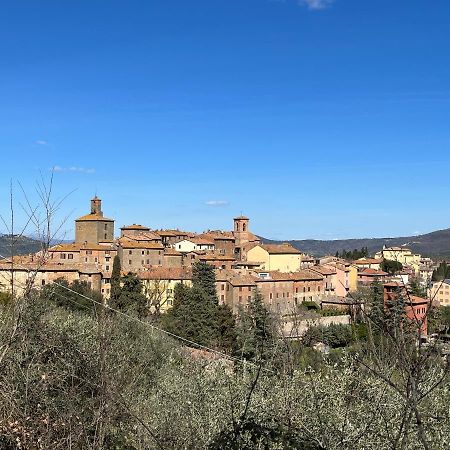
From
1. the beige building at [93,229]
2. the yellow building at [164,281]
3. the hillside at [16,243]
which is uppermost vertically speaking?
the beige building at [93,229]

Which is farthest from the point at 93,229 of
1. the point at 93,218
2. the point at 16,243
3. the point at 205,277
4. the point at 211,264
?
the point at 16,243

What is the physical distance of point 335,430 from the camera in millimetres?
6508

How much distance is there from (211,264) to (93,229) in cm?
1471

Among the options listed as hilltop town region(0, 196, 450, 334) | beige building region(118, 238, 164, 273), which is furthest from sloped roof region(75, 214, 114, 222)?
beige building region(118, 238, 164, 273)

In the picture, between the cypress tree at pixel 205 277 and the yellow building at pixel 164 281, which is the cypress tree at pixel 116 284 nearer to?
the yellow building at pixel 164 281

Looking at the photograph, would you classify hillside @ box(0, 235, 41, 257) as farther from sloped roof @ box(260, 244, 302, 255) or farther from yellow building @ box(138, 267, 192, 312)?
sloped roof @ box(260, 244, 302, 255)

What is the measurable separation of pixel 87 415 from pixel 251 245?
5216cm

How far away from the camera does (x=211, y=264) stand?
1873 inches

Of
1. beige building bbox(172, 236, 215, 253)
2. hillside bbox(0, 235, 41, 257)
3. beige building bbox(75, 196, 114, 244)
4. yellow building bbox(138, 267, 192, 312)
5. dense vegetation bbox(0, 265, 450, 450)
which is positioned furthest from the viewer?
beige building bbox(172, 236, 215, 253)

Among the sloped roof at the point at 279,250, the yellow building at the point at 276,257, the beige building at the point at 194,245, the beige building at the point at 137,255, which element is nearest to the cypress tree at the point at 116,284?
the beige building at the point at 137,255

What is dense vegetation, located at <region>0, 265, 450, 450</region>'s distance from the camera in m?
5.05

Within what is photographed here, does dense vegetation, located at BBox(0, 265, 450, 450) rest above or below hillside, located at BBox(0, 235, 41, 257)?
below

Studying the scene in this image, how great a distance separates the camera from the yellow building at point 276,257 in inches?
2201

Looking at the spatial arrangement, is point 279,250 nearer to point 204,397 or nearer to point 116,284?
point 116,284
